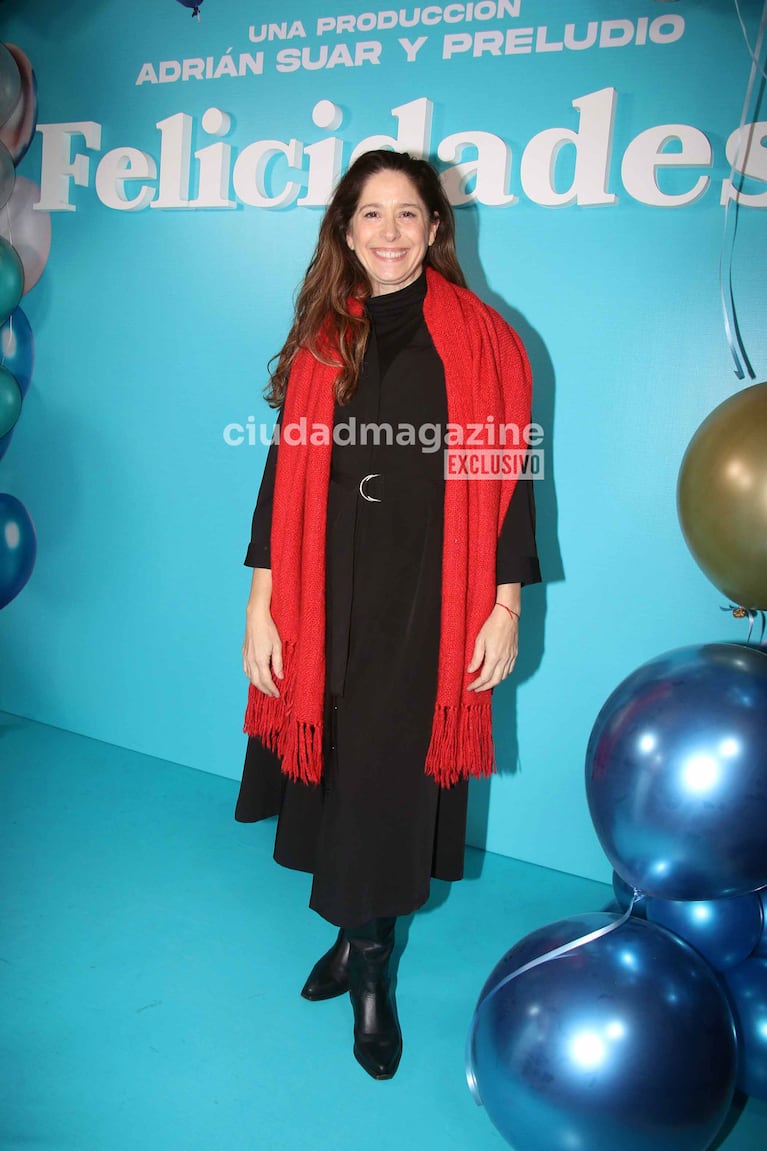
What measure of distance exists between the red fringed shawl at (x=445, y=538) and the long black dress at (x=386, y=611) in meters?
0.03

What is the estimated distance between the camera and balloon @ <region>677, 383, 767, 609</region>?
1335mm

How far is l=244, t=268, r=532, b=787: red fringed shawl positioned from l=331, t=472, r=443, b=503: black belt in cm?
6

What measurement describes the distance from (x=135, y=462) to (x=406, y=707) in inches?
61.6

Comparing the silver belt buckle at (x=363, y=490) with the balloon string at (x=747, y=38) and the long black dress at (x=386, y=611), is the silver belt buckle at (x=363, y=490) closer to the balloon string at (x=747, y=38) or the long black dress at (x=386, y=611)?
the long black dress at (x=386, y=611)

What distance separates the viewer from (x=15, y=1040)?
5.65 feet

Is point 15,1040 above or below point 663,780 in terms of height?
below

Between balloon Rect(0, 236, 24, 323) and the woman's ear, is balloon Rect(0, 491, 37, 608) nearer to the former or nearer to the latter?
balloon Rect(0, 236, 24, 323)

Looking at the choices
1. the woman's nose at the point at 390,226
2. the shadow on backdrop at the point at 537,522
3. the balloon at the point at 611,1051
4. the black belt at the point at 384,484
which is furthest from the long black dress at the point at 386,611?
the shadow on backdrop at the point at 537,522

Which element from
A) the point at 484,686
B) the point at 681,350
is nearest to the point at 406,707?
the point at 484,686

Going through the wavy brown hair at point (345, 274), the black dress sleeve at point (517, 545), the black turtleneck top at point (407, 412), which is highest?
the wavy brown hair at point (345, 274)

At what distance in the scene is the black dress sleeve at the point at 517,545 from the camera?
1.75m

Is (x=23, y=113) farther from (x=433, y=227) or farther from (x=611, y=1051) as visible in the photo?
Result: (x=611, y=1051)

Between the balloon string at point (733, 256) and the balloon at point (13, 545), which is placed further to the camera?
the balloon at point (13, 545)

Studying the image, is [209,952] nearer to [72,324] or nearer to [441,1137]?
Result: [441,1137]
